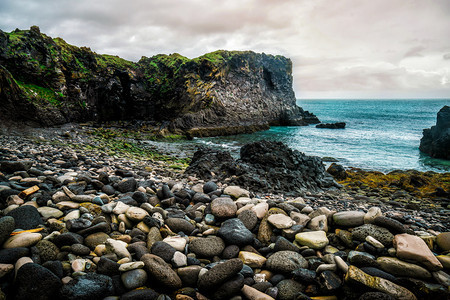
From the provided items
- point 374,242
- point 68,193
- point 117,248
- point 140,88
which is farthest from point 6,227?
point 140,88

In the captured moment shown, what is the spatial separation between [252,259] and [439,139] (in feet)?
94.7

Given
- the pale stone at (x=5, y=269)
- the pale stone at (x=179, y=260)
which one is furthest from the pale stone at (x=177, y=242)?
the pale stone at (x=5, y=269)

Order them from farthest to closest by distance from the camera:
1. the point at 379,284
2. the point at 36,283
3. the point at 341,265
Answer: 1. the point at 341,265
2. the point at 379,284
3. the point at 36,283

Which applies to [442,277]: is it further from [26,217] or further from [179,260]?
[26,217]

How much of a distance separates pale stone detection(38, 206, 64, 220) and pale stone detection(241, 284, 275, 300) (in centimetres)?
303

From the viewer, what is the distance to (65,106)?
24.1 m

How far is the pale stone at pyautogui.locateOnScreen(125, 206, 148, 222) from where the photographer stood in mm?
3770

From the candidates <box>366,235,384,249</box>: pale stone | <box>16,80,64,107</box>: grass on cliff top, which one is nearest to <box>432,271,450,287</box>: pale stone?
<box>366,235,384,249</box>: pale stone

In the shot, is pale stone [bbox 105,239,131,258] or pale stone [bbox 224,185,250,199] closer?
pale stone [bbox 105,239,131,258]

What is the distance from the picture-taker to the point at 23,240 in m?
2.77

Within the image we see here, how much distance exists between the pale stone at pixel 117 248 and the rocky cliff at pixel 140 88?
2052cm

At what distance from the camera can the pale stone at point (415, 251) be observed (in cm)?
276

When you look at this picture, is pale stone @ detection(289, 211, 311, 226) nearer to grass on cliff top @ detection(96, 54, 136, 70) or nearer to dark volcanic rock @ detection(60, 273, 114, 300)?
dark volcanic rock @ detection(60, 273, 114, 300)

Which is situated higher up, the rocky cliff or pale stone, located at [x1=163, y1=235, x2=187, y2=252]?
the rocky cliff
